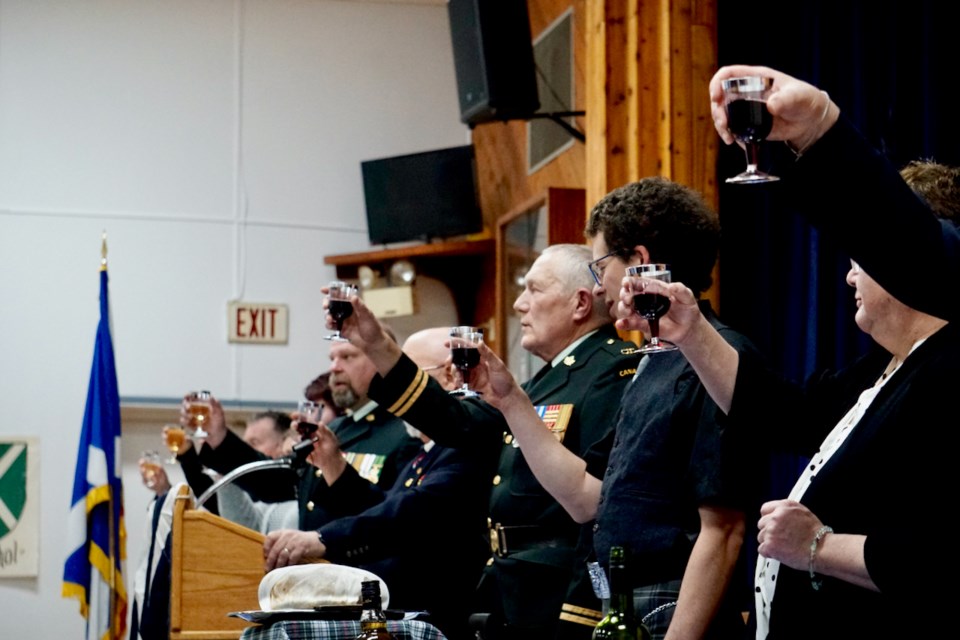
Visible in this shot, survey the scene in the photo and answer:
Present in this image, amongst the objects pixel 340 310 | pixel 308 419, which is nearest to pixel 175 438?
pixel 308 419

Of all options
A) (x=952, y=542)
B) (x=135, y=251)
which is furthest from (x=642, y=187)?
(x=135, y=251)

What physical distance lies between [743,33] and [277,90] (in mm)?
4119

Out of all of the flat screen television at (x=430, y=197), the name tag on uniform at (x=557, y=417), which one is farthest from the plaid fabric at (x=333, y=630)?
the flat screen television at (x=430, y=197)

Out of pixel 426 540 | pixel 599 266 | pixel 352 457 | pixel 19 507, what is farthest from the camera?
pixel 19 507

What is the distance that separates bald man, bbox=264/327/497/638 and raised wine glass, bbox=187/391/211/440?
4.28 feet

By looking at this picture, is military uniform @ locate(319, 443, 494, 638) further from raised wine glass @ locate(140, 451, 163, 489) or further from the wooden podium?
raised wine glass @ locate(140, 451, 163, 489)

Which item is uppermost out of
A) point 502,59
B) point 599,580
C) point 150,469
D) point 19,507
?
point 502,59

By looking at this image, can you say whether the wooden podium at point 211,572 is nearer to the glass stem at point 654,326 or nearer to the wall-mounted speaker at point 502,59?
the glass stem at point 654,326

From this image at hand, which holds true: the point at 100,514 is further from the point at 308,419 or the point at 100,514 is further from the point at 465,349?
the point at 465,349

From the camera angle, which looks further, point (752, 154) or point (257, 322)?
point (257, 322)

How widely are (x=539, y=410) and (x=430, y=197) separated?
4.53m

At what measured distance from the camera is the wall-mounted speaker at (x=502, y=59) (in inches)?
221

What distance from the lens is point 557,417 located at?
2801mm

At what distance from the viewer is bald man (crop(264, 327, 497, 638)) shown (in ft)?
10.7
